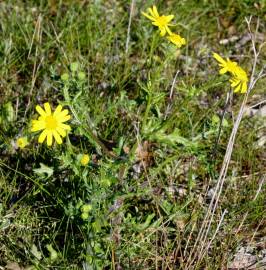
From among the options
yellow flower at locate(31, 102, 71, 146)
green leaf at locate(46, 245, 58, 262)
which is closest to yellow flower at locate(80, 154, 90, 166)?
yellow flower at locate(31, 102, 71, 146)

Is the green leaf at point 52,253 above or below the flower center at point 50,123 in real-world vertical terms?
below

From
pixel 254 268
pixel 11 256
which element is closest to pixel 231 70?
pixel 254 268

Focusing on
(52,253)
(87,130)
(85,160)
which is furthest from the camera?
(87,130)

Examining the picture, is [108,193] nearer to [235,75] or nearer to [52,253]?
[52,253]

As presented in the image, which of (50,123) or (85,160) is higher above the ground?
(50,123)

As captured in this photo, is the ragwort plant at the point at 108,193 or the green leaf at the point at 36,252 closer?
the ragwort plant at the point at 108,193

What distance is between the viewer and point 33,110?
3.03 meters

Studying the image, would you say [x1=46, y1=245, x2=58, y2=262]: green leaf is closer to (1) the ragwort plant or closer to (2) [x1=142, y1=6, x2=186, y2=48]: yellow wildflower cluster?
(1) the ragwort plant

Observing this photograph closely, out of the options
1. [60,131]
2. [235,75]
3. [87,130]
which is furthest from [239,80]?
[60,131]

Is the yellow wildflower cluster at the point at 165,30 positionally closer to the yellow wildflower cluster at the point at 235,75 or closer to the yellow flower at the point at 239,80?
the yellow wildflower cluster at the point at 235,75

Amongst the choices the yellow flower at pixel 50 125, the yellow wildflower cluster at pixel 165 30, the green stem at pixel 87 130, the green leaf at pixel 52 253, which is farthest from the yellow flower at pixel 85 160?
the yellow wildflower cluster at pixel 165 30

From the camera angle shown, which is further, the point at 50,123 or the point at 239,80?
the point at 239,80

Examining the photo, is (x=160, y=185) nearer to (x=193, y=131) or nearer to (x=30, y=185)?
(x=193, y=131)

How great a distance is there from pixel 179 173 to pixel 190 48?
1083 millimetres
